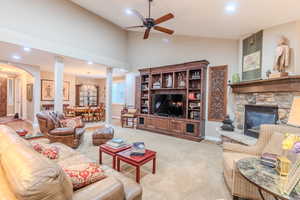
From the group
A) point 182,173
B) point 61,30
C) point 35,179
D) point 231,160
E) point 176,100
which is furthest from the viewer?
point 176,100

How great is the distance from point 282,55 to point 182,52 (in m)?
2.98

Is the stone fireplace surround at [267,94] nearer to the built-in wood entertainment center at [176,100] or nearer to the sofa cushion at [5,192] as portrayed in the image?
the built-in wood entertainment center at [176,100]

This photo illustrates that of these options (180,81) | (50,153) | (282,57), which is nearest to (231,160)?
(282,57)

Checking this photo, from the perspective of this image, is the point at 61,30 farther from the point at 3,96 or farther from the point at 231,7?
the point at 3,96

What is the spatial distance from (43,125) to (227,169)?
13.0ft

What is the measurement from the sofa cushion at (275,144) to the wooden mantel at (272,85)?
1.19m

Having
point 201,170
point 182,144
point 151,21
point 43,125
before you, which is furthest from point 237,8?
point 43,125

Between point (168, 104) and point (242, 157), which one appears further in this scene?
point (168, 104)

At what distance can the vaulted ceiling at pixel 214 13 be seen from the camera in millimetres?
2708

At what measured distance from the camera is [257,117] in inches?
139

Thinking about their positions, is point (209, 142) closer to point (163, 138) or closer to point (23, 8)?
point (163, 138)

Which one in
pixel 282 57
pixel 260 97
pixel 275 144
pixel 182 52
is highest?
pixel 182 52

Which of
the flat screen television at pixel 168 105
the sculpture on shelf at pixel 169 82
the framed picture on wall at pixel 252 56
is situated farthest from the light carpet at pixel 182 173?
the sculpture on shelf at pixel 169 82

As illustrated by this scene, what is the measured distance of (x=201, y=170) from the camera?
2.71 m
